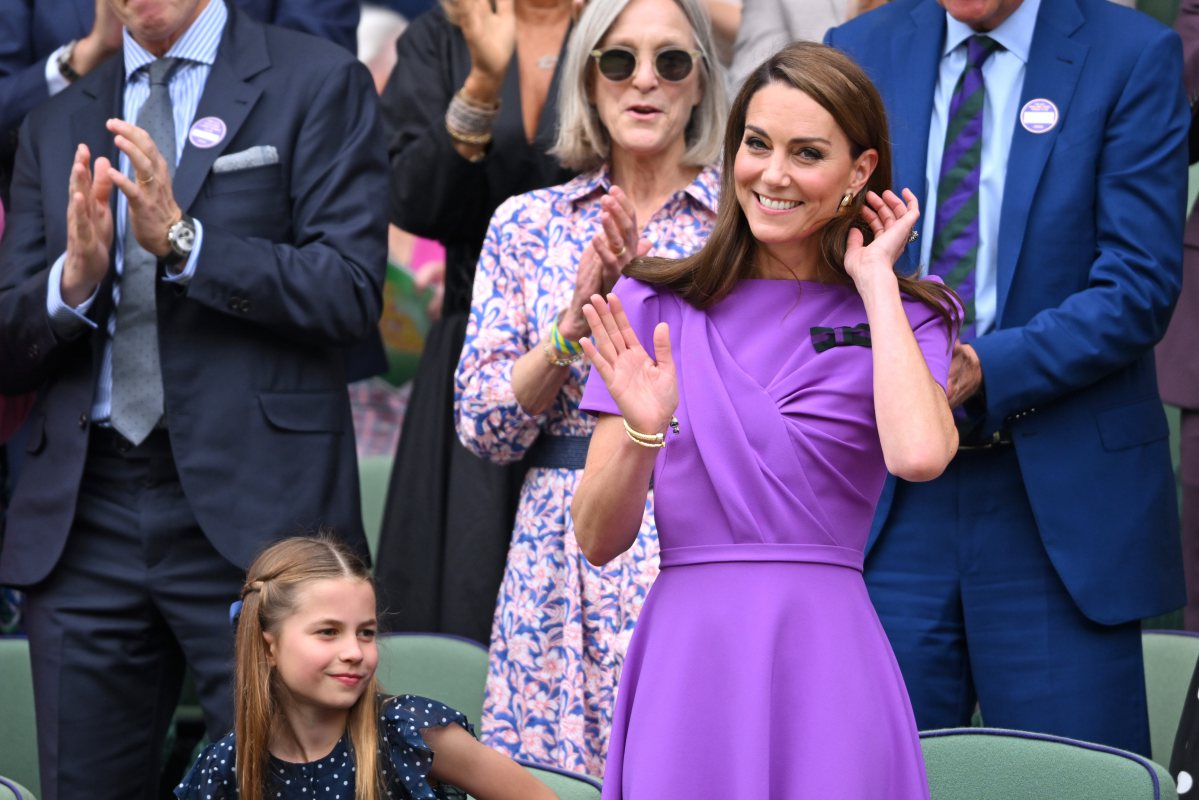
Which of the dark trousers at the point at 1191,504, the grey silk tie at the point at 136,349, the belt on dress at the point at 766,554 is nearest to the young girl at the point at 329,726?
the belt on dress at the point at 766,554

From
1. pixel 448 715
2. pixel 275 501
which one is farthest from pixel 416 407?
pixel 448 715

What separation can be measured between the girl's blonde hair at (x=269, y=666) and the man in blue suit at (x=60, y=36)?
180cm

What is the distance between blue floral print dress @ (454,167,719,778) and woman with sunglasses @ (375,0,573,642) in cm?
61

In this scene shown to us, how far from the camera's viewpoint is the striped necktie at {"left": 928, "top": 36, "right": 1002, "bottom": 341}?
3.81m

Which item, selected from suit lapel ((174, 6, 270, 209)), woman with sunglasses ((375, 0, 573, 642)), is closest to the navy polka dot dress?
suit lapel ((174, 6, 270, 209))

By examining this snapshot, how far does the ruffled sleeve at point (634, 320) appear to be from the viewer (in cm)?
282

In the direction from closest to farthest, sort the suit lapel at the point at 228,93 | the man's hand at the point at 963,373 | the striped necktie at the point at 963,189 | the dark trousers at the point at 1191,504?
the man's hand at the point at 963,373
the striped necktie at the point at 963,189
the suit lapel at the point at 228,93
the dark trousers at the point at 1191,504

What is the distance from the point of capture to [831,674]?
8.69ft

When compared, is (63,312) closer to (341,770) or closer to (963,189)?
(341,770)

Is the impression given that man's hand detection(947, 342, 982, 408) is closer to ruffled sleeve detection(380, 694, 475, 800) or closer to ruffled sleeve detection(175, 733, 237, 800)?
ruffled sleeve detection(380, 694, 475, 800)

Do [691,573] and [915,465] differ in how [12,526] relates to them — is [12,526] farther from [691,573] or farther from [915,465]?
[915,465]

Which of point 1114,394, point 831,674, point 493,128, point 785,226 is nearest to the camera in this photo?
point 831,674

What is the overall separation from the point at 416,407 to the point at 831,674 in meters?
2.53

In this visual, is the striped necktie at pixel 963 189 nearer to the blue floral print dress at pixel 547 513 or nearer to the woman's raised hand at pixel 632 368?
the blue floral print dress at pixel 547 513
